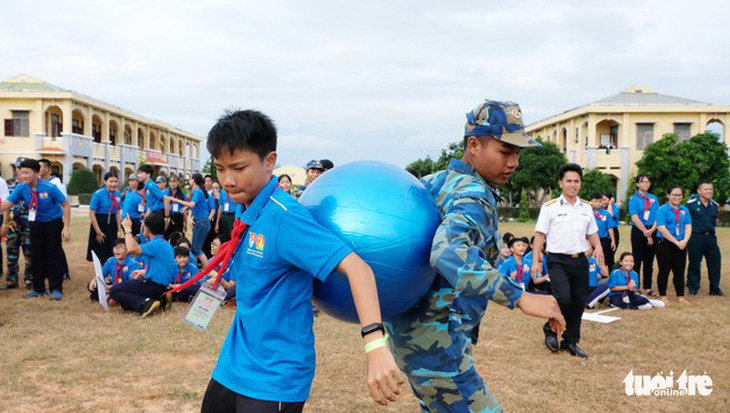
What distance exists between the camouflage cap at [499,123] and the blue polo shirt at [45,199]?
26.7 feet

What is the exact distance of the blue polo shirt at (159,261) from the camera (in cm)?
846

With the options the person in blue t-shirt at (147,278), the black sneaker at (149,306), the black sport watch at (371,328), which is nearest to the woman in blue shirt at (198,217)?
the person in blue t-shirt at (147,278)

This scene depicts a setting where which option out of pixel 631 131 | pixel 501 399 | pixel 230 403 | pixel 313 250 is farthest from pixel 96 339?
pixel 631 131

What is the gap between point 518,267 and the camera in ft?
29.6

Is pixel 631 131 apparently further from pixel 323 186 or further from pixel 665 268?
pixel 323 186

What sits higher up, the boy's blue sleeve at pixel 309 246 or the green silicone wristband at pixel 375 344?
the boy's blue sleeve at pixel 309 246

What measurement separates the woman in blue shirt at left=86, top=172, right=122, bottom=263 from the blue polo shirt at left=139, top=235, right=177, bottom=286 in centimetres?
282

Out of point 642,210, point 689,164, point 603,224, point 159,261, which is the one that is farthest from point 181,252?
point 689,164

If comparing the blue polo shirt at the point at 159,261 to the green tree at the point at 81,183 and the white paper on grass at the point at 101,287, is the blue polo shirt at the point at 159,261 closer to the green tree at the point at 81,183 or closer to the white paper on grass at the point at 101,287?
the white paper on grass at the point at 101,287

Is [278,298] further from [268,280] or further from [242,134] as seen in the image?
[242,134]

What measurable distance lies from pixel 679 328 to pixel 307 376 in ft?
23.4

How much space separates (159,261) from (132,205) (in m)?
3.17

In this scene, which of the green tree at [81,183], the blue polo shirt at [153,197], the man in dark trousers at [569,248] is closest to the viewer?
the man in dark trousers at [569,248]

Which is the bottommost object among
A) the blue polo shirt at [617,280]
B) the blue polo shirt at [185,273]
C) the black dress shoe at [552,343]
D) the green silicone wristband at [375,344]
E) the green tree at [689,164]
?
the black dress shoe at [552,343]
